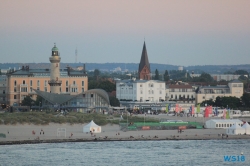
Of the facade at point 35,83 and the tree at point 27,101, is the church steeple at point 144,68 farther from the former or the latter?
the tree at point 27,101

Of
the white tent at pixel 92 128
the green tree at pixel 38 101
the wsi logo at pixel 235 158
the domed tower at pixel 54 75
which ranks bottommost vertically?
the wsi logo at pixel 235 158

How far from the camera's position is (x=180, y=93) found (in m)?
118

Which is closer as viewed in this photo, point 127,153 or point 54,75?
point 127,153

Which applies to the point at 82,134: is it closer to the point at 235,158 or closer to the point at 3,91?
the point at 235,158

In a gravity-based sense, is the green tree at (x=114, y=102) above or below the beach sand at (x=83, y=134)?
above

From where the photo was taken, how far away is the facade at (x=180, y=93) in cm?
11706

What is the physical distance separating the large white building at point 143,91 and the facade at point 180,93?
17.0 feet

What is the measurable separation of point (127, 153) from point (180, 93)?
59001mm

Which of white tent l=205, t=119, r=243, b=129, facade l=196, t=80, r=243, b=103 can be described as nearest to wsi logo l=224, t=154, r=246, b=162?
white tent l=205, t=119, r=243, b=129

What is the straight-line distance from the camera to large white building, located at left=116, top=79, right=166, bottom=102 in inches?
4326

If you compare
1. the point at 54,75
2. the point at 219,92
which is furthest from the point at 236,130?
the point at 219,92

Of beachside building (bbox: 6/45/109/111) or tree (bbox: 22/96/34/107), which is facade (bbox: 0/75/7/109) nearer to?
beachside building (bbox: 6/45/109/111)

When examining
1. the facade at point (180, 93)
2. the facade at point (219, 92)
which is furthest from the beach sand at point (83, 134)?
the facade at point (180, 93)

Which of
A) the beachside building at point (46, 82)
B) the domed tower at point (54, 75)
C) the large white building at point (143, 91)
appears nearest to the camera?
the domed tower at point (54, 75)
